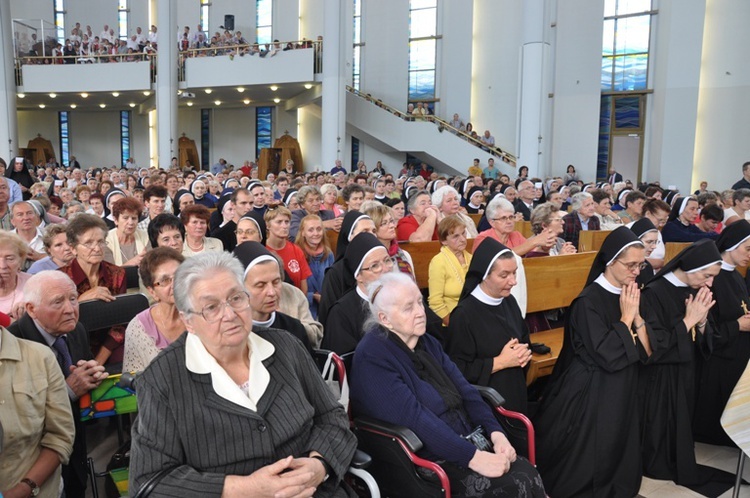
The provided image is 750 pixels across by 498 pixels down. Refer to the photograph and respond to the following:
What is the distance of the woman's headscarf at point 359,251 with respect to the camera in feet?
13.2

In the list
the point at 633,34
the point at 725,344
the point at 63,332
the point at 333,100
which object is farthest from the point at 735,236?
the point at 633,34

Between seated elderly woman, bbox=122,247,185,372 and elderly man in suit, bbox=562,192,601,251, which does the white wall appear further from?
seated elderly woman, bbox=122,247,185,372

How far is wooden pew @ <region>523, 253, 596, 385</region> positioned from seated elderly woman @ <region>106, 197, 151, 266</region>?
3.28 meters

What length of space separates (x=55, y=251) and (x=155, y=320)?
1.52 metres

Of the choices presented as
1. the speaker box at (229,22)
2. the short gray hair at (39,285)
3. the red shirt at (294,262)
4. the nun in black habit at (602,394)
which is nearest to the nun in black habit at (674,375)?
the nun in black habit at (602,394)

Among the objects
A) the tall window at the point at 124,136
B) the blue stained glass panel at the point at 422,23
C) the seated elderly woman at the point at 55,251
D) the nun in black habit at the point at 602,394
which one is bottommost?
the nun in black habit at the point at 602,394

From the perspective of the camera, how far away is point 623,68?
66.3ft

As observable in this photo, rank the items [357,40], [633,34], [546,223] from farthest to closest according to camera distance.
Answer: [357,40], [633,34], [546,223]

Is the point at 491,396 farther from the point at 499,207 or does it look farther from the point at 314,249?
the point at 314,249

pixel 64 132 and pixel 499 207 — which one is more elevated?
pixel 64 132

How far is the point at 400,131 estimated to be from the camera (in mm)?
21891

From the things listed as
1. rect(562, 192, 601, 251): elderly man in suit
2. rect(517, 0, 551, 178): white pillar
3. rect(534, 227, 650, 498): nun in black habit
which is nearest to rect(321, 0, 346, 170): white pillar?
rect(517, 0, 551, 178): white pillar

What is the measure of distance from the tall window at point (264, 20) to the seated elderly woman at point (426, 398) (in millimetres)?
25069

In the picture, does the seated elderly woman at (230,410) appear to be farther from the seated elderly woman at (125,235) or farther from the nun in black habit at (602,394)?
the seated elderly woman at (125,235)
